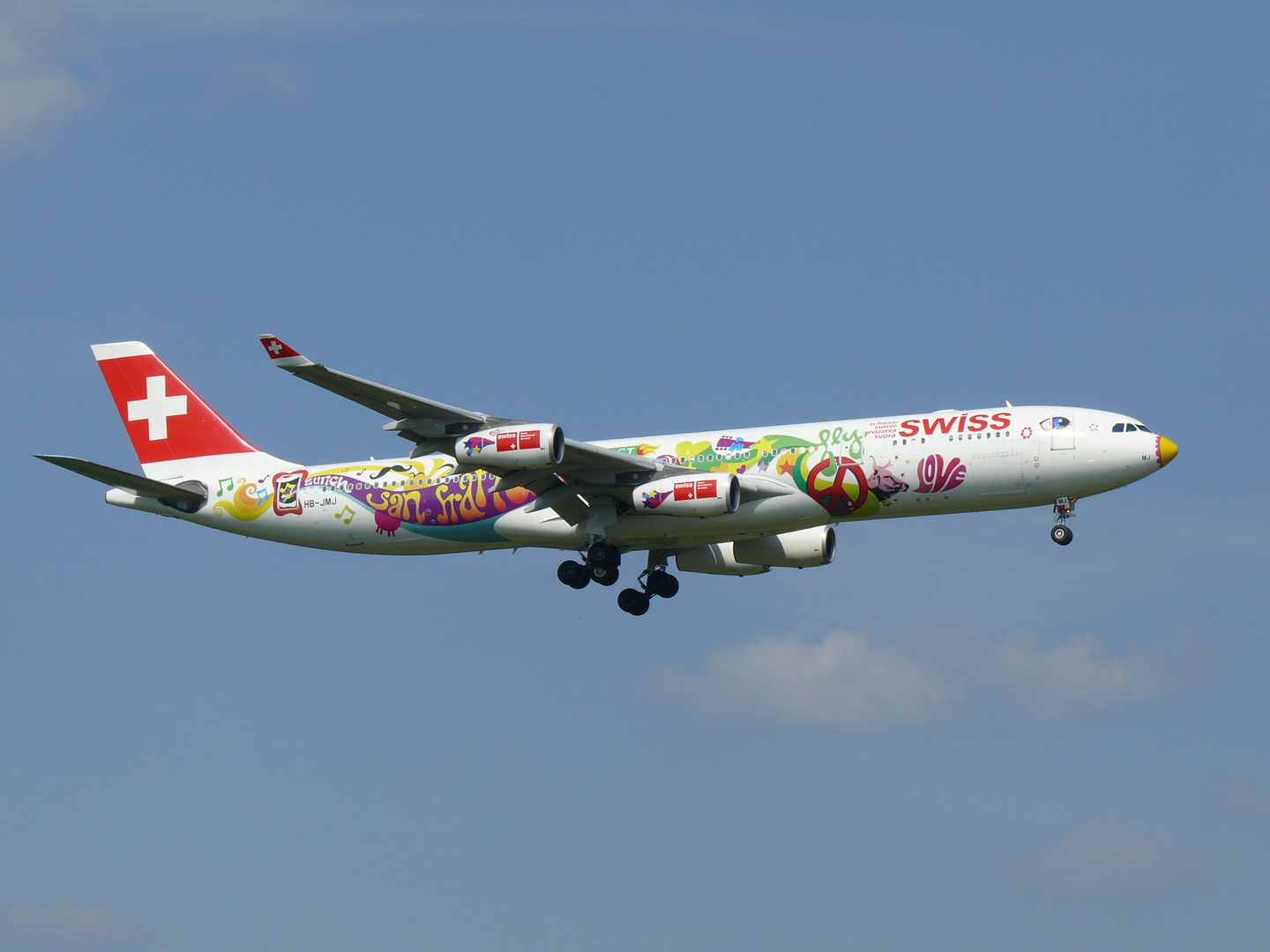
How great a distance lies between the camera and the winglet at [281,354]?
122ft

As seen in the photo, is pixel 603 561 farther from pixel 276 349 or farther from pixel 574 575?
pixel 276 349

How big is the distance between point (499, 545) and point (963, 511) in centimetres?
1264

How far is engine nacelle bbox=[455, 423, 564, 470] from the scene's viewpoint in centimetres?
4019

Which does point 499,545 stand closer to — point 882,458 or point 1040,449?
point 882,458

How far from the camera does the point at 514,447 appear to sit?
4025cm

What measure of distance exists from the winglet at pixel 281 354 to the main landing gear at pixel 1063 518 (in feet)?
62.7

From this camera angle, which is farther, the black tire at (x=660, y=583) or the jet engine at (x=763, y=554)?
the black tire at (x=660, y=583)

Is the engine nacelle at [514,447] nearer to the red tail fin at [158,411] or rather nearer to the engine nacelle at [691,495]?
the engine nacelle at [691,495]

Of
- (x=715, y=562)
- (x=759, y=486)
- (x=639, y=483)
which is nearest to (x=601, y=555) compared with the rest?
(x=639, y=483)

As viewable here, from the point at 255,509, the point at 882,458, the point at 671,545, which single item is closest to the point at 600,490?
the point at 671,545

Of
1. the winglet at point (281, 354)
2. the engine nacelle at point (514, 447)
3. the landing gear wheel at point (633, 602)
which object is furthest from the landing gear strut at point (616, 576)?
the winglet at point (281, 354)

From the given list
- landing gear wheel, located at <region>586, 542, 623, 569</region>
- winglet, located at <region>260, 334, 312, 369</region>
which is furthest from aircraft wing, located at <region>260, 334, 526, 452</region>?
landing gear wheel, located at <region>586, 542, 623, 569</region>

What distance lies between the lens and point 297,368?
37.5 meters

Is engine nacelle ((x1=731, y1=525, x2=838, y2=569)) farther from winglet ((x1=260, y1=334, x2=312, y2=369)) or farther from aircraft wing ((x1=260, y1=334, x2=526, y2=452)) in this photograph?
winglet ((x1=260, y1=334, x2=312, y2=369))
